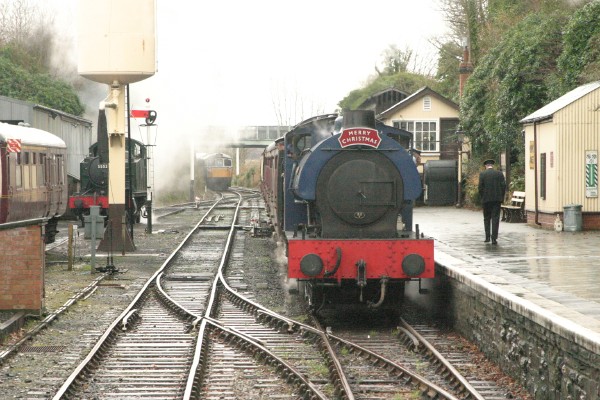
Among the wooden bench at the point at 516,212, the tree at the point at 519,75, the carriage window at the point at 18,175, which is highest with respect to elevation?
the tree at the point at 519,75

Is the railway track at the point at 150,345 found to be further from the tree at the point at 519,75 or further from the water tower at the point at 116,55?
the tree at the point at 519,75

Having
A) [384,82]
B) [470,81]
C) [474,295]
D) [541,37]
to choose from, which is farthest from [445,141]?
[474,295]

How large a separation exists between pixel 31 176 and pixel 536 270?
459 inches

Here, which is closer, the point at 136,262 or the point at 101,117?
the point at 136,262

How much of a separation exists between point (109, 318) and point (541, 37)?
64.9 feet

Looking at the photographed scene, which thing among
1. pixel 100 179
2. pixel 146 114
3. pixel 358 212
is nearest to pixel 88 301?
pixel 358 212

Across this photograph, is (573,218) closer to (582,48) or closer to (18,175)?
(582,48)

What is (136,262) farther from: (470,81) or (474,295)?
(470,81)

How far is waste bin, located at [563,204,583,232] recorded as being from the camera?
20641mm

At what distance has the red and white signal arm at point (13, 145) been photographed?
17.8 meters

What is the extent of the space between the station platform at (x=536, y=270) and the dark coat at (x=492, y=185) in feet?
2.95

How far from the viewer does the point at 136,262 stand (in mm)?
19766

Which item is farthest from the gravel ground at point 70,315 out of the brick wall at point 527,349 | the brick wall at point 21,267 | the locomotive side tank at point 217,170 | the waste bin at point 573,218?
the locomotive side tank at point 217,170

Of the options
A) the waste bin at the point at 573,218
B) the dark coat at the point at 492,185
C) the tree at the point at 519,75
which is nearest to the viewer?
the dark coat at the point at 492,185
